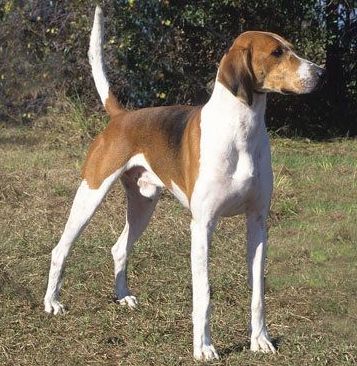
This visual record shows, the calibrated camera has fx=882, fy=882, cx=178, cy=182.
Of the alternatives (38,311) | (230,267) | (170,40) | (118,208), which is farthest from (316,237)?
(170,40)

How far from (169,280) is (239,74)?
7.35 ft

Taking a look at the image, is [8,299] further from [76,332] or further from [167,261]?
[167,261]

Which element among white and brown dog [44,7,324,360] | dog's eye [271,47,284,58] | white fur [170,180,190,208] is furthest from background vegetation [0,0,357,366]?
dog's eye [271,47,284,58]

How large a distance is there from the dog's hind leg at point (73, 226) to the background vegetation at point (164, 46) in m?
6.16

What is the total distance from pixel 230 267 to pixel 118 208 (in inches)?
79.0

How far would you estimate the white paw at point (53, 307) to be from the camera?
19.3 ft

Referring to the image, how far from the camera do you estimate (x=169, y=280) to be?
6484 mm

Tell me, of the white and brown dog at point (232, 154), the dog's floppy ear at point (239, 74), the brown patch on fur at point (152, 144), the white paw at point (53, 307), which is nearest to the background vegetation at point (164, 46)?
the brown patch on fur at point (152, 144)

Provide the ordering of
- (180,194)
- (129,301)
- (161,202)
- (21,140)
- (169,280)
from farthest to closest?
(21,140), (161,202), (169,280), (129,301), (180,194)

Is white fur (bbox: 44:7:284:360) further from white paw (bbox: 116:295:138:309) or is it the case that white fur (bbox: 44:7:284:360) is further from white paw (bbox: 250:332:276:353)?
white paw (bbox: 116:295:138:309)

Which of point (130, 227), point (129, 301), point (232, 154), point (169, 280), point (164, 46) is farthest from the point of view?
point (164, 46)

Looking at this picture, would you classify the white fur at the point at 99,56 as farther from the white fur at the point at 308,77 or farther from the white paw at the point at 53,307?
the white fur at the point at 308,77

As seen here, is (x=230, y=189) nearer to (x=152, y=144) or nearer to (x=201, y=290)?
(x=201, y=290)

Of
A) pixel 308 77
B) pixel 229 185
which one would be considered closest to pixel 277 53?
pixel 308 77
